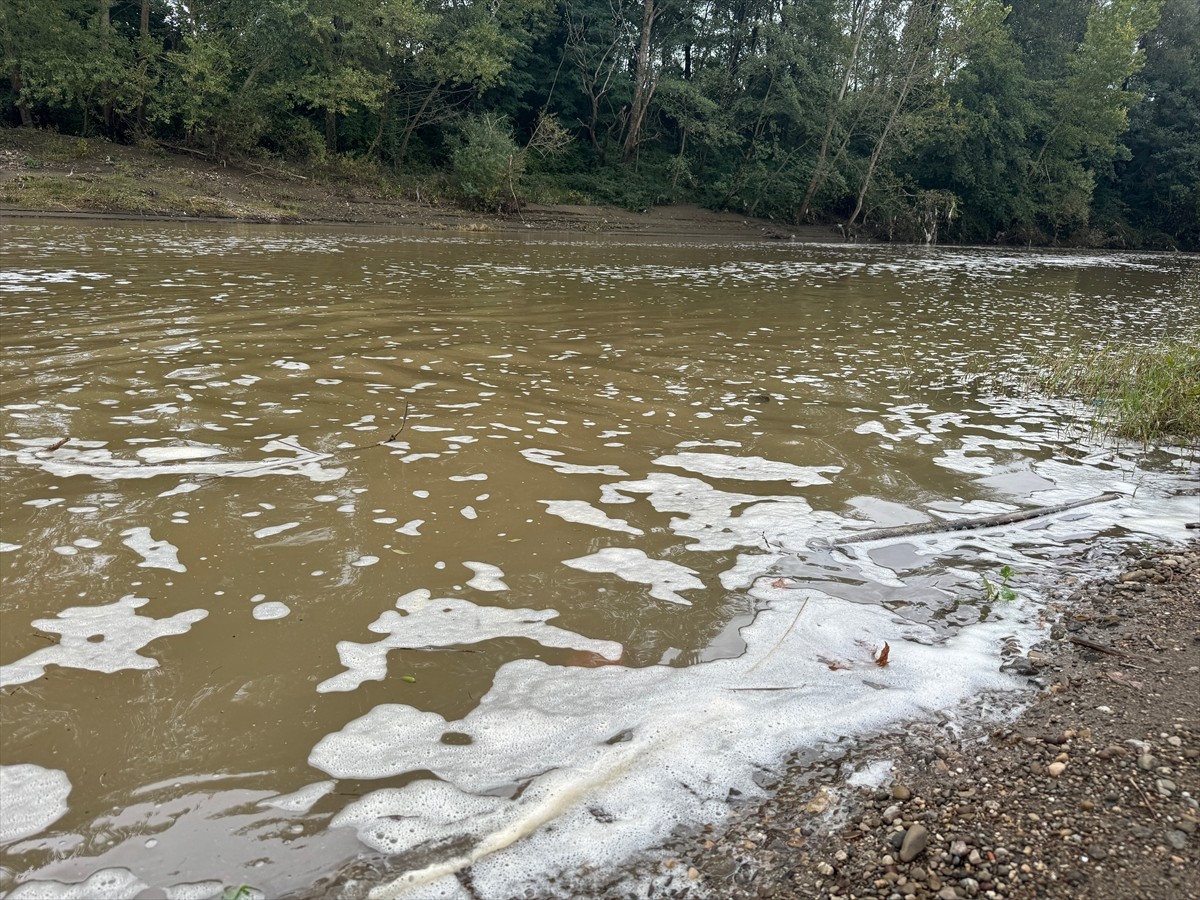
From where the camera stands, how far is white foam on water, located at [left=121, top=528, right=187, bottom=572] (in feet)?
11.3

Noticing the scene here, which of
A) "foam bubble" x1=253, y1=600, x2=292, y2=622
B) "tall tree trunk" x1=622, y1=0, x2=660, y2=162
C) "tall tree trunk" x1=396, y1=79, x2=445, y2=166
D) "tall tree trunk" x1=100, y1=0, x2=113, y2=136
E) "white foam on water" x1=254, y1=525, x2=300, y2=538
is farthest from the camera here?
"tall tree trunk" x1=622, y1=0, x2=660, y2=162

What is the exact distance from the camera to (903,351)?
962 centimetres

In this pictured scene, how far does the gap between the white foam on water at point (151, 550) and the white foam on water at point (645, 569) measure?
5.72 feet

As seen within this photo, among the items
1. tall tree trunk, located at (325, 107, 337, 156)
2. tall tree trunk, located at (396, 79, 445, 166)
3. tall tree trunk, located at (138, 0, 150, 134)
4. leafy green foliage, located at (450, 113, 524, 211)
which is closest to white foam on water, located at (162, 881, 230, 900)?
leafy green foliage, located at (450, 113, 524, 211)

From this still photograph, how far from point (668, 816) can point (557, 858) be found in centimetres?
34

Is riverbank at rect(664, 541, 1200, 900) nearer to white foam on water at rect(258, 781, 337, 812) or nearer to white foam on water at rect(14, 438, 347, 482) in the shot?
white foam on water at rect(258, 781, 337, 812)

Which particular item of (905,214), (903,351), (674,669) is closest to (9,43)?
(903,351)

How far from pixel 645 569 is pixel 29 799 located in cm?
240

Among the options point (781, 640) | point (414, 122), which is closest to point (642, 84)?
point (414, 122)

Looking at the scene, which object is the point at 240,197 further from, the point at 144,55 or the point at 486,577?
the point at 486,577

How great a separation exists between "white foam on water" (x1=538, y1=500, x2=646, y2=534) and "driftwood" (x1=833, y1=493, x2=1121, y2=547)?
1105 mm

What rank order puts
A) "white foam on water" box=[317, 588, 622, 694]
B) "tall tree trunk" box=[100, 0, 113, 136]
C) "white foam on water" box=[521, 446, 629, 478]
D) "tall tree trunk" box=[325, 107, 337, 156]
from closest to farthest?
"white foam on water" box=[317, 588, 622, 694]
"white foam on water" box=[521, 446, 629, 478]
"tall tree trunk" box=[100, 0, 113, 136]
"tall tree trunk" box=[325, 107, 337, 156]

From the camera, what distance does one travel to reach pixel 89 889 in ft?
6.15

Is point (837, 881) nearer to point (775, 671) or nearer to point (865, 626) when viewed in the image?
point (775, 671)
